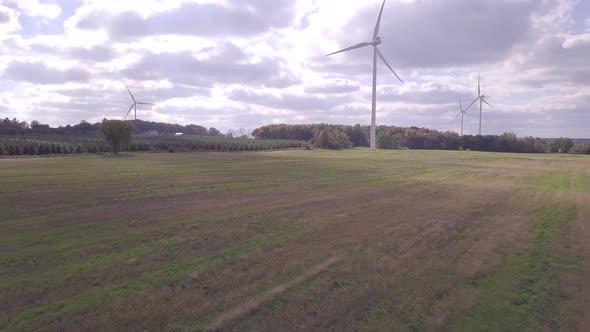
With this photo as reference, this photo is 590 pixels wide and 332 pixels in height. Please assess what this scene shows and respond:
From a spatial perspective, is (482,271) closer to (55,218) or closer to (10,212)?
(55,218)

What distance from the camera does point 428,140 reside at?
142 metres

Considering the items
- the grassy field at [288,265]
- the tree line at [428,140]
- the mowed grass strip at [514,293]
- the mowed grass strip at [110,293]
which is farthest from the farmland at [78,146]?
the mowed grass strip at [514,293]

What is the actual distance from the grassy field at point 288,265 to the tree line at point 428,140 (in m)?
106

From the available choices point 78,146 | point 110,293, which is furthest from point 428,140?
point 110,293

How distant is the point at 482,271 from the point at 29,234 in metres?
12.2

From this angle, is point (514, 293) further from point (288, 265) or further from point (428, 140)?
point (428, 140)

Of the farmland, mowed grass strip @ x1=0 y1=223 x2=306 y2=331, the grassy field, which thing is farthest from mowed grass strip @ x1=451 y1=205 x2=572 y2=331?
the farmland

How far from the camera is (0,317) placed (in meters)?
7.18

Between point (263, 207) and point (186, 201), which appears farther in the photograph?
point (186, 201)

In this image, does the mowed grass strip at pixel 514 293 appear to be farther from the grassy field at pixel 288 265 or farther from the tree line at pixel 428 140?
the tree line at pixel 428 140

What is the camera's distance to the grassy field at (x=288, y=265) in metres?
7.42

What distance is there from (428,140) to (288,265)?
13928cm

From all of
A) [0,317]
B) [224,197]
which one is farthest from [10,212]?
[0,317]

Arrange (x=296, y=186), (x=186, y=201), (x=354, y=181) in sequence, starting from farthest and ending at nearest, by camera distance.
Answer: (x=354, y=181) < (x=296, y=186) < (x=186, y=201)
